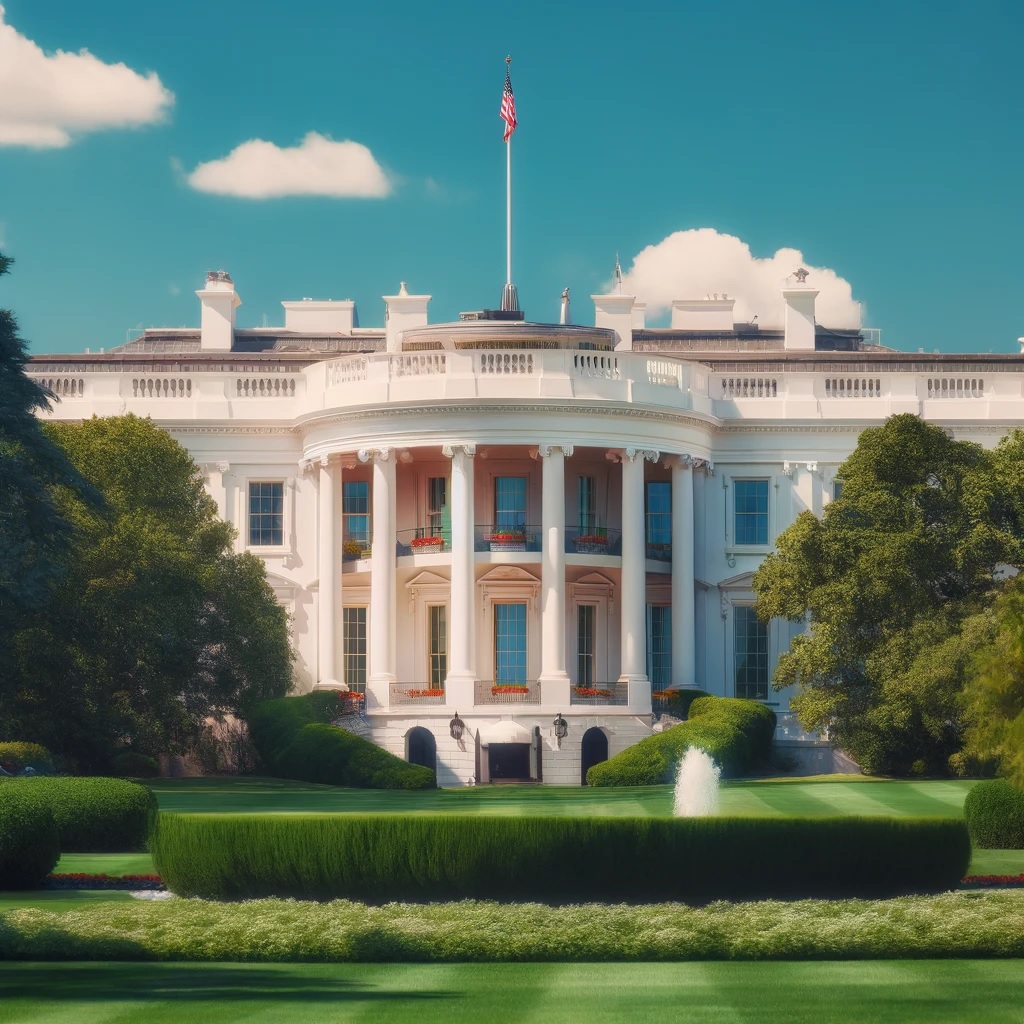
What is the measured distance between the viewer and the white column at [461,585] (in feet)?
177

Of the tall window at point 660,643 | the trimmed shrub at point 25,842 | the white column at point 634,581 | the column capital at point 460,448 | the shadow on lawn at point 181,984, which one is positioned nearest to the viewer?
the shadow on lawn at point 181,984

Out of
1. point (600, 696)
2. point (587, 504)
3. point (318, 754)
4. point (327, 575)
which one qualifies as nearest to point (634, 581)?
point (600, 696)

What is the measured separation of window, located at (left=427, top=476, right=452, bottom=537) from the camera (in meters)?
58.8

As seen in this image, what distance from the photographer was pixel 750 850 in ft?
83.8

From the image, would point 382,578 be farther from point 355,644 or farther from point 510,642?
point 510,642

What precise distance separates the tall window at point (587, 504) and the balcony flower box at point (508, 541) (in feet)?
9.03

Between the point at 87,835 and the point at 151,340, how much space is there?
131 ft

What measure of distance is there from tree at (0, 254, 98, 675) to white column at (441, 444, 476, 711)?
13.6 m

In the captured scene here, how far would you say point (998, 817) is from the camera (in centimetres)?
3322

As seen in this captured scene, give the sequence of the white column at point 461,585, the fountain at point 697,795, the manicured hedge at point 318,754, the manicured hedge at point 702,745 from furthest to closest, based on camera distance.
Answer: the white column at point 461,585 → the manicured hedge at point 702,745 → the manicured hedge at point 318,754 → the fountain at point 697,795

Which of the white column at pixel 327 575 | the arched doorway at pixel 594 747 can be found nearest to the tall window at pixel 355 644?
the white column at pixel 327 575

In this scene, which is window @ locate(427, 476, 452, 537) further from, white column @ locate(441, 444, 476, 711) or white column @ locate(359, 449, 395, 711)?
white column @ locate(441, 444, 476, 711)

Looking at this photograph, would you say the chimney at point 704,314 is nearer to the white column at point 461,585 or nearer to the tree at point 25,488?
the white column at point 461,585

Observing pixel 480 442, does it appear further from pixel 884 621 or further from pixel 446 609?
pixel 884 621
